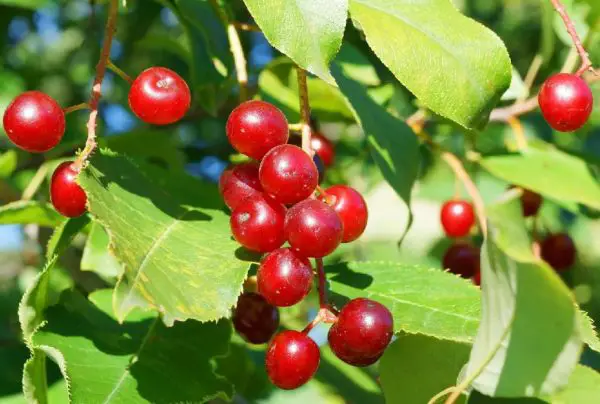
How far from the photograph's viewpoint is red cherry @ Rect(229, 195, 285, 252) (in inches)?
38.6

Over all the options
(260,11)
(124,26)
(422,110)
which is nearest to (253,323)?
(260,11)

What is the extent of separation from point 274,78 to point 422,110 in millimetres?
283

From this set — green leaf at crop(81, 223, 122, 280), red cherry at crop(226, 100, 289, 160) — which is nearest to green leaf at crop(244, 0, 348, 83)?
red cherry at crop(226, 100, 289, 160)

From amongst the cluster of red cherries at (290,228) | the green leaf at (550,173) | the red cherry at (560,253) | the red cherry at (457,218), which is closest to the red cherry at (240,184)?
the cluster of red cherries at (290,228)

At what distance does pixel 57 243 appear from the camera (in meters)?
1.16

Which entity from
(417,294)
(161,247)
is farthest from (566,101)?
(161,247)

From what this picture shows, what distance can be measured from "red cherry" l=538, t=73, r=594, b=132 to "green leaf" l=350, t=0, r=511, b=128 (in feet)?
0.36

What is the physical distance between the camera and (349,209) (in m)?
1.05

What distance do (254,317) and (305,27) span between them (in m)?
0.35

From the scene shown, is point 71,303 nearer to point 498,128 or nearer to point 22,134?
point 22,134

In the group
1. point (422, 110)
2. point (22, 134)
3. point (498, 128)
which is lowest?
point (498, 128)

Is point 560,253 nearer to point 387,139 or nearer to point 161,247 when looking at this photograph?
point 387,139

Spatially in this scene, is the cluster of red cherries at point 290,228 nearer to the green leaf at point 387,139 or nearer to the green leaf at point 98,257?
the green leaf at point 387,139

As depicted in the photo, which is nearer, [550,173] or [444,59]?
[444,59]
